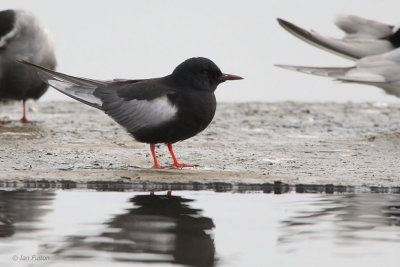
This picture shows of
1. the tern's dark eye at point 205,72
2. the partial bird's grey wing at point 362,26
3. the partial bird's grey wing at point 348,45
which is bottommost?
the tern's dark eye at point 205,72

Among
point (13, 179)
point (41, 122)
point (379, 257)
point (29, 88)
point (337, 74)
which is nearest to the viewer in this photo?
point (379, 257)

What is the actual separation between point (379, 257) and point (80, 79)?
9.51 feet

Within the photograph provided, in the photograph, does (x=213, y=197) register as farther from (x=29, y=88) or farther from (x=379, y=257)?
(x=29, y=88)

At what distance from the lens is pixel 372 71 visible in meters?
6.23

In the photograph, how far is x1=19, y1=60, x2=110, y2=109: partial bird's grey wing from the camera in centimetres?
509

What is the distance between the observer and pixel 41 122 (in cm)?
728

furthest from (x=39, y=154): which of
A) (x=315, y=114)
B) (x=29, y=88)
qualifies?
(x=315, y=114)

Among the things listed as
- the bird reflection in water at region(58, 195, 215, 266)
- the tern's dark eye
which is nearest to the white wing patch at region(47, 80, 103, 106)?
the tern's dark eye

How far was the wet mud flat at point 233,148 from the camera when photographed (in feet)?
14.4

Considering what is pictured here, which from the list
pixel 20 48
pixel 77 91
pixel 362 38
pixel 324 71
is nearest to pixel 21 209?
pixel 77 91

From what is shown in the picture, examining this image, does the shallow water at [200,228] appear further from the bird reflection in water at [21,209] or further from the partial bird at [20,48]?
the partial bird at [20,48]

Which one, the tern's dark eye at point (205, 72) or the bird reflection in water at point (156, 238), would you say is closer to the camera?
the bird reflection in water at point (156, 238)

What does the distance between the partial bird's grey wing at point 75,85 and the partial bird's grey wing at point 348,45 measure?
174 centimetres

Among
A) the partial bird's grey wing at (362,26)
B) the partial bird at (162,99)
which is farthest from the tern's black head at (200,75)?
the partial bird's grey wing at (362,26)
